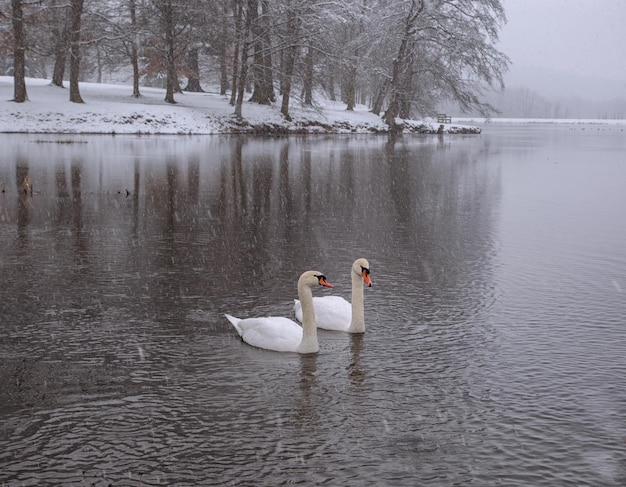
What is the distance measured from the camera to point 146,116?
44125 millimetres

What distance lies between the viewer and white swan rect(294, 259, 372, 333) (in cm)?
829

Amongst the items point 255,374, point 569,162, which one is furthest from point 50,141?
point 255,374

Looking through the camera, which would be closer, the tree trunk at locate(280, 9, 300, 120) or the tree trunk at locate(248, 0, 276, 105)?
the tree trunk at locate(248, 0, 276, 105)

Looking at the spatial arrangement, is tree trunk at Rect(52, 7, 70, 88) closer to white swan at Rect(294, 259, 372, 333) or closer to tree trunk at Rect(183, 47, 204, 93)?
tree trunk at Rect(183, 47, 204, 93)

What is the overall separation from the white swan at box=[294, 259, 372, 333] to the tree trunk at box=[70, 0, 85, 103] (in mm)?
38543

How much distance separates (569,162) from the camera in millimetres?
33219

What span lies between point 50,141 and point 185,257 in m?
25.7

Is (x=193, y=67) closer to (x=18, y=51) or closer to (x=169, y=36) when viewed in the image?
(x=169, y=36)

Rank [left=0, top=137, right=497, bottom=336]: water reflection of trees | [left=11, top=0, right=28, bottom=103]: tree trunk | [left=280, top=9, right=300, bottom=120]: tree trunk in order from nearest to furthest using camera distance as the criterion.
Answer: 1. [left=0, top=137, right=497, bottom=336]: water reflection of trees
2. [left=11, top=0, right=28, bottom=103]: tree trunk
3. [left=280, top=9, right=300, bottom=120]: tree trunk

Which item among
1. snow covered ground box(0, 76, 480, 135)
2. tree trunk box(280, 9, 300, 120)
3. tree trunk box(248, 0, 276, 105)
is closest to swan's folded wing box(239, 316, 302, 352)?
snow covered ground box(0, 76, 480, 135)

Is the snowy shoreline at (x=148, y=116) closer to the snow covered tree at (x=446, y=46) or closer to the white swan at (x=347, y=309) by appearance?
the snow covered tree at (x=446, y=46)

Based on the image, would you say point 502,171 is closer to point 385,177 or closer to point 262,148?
point 385,177

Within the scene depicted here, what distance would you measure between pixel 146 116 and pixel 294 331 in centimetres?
3849

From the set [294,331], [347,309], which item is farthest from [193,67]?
[294,331]
